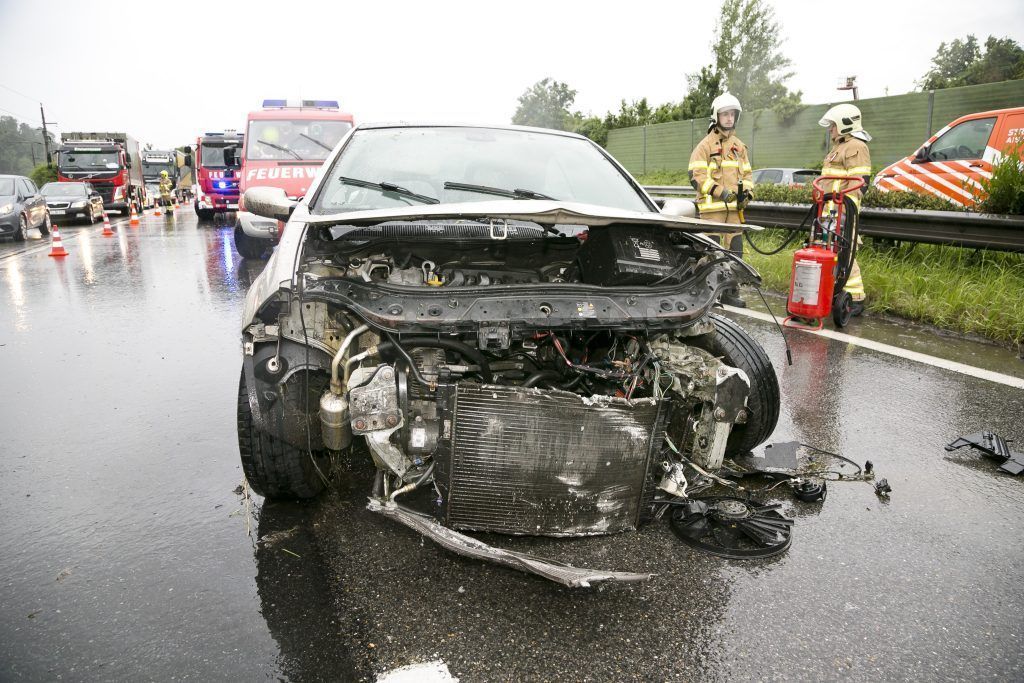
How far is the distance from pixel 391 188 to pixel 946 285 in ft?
17.7

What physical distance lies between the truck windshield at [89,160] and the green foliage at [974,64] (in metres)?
31.6

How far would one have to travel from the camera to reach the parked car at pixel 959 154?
8633 mm

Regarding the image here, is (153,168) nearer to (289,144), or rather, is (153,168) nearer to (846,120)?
(289,144)

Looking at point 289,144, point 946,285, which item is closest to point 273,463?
point 946,285

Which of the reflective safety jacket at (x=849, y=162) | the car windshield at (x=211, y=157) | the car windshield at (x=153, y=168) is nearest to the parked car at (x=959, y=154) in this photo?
the reflective safety jacket at (x=849, y=162)

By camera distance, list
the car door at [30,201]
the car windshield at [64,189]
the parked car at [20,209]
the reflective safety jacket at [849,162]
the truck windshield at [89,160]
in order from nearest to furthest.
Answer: the reflective safety jacket at [849,162] < the parked car at [20,209] < the car door at [30,201] < the car windshield at [64,189] < the truck windshield at [89,160]

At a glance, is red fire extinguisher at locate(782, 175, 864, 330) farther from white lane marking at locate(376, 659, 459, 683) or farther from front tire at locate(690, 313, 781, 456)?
white lane marking at locate(376, 659, 459, 683)

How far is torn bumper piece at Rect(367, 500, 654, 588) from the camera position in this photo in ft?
7.54

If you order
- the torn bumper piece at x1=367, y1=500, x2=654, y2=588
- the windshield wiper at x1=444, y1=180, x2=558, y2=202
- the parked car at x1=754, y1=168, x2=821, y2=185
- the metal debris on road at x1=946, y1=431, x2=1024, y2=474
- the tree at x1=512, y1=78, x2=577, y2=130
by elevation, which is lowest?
the metal debris on road at x1=946, y1=431, x2=1024, y2=474

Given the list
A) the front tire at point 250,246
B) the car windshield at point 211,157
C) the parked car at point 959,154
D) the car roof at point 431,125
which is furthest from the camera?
the car windshield at point 211,157

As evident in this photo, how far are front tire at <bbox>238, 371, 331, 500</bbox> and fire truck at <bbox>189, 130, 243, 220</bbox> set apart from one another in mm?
17004

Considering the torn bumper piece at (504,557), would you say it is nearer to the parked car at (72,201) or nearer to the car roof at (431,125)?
the car roof at (431,125)

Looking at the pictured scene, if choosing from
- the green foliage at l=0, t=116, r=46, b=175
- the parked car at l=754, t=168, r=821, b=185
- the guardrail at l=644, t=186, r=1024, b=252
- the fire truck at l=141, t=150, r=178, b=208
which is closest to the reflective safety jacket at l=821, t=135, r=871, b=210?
the guardrail at l=644, t=186, r=1024, b=252

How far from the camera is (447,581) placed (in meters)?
2.45
